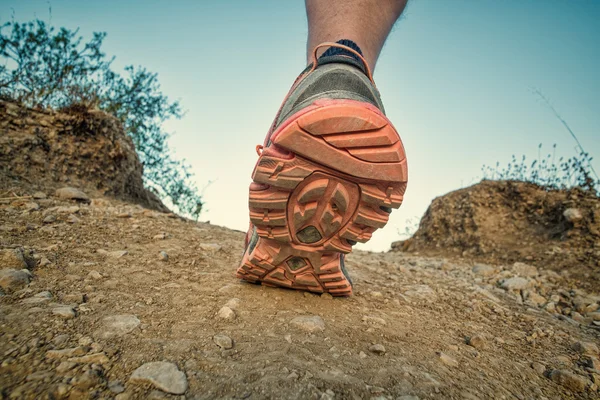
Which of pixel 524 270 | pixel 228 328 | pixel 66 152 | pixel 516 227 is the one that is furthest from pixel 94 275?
pixel 516 227

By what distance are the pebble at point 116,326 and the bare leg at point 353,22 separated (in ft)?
4.02

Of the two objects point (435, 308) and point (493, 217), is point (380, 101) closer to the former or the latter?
point (435, 308)

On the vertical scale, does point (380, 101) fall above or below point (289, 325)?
above

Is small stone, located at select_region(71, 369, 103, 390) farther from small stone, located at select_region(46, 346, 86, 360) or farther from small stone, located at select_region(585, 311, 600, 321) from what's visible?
small stone, located at select_region(585, 311, 600, 321)

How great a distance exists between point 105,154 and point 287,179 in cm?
327

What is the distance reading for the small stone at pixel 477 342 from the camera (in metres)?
1.20

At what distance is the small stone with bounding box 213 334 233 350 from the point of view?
907mm

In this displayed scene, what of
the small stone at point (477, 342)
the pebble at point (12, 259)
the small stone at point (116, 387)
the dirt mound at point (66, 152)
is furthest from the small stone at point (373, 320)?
the dirt mound at point (66, 152)

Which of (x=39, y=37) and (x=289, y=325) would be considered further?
(x=39, y=37)

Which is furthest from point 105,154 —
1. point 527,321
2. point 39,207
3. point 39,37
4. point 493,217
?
point 493,217

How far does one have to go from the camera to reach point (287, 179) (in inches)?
38.9

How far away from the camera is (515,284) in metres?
2.35

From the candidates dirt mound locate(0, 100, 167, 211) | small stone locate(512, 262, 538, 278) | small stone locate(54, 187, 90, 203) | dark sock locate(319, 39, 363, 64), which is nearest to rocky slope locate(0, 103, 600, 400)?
small stone locate(54, 187, 90, 203)

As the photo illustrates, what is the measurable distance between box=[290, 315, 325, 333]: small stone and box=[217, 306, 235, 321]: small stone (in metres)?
0.20
